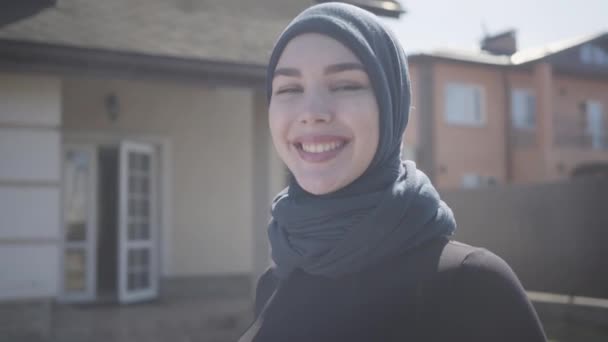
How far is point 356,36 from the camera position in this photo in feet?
4.58

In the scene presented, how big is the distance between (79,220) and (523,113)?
16479 mm

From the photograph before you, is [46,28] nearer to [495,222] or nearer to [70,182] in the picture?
[70,182]

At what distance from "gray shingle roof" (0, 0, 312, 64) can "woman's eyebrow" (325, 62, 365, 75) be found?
586 centimetres

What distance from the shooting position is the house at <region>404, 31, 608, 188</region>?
67.3 ft

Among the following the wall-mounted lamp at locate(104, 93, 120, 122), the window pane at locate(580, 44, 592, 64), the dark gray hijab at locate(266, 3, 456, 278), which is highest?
the window pane at locate(580, 44, 592, 64)

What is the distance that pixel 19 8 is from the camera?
235 inches

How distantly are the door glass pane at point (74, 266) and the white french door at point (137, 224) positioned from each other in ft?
2.27

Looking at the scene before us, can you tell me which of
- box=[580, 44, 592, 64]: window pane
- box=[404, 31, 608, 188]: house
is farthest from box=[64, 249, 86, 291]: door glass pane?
box=[580, 44, 592, 64]: window pane

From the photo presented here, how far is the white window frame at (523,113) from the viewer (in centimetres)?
2206

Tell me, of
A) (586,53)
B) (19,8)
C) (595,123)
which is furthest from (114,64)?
(595,123)

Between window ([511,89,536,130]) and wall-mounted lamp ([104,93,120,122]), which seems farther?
window ([511,89,536,130])

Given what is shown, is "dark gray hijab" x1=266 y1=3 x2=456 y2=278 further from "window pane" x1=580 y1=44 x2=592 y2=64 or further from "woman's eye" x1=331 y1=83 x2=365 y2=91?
"window pane" x1=580 y1=44 x2=592 y2=64

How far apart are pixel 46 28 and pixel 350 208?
6339 millimetres

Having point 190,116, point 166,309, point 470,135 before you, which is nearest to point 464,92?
point 470,135
